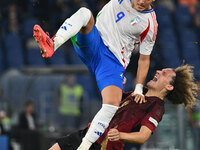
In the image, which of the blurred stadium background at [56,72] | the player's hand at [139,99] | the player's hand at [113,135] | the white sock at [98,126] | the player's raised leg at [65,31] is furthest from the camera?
the blurred stadium background at [56,72]

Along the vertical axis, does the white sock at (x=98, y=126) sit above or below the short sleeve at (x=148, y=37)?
→ below

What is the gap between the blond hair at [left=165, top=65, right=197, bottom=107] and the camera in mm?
5359

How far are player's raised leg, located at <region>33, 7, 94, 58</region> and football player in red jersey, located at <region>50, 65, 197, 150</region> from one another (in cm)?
88

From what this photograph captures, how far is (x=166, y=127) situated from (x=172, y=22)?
4238 millimetres

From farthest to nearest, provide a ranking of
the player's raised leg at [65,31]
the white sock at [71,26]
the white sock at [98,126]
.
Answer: the white sock at [98,126]
the white sock at [71,26]
the player's raised leg at [65,31]

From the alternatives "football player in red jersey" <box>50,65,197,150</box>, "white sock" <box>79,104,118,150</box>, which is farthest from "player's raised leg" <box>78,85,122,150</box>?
"football player in red jersey" <box>50,65,197,150</box>

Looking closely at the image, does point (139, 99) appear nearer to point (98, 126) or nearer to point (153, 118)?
point (153, 118)

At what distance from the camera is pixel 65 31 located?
460 centimetres

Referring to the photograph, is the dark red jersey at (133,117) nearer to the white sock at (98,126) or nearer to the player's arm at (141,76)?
the player's arm at (141,76)

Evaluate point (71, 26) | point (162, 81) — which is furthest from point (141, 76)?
point (71, 26)

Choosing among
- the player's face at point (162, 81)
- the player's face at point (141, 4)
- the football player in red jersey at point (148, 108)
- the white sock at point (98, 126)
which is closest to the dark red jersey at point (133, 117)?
the football player in red jersey at point (148, 108)

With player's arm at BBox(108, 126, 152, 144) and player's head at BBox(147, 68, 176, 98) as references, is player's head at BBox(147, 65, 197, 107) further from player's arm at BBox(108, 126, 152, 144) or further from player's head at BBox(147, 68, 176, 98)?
player's arm at BBox(108, 126, 152, 144)

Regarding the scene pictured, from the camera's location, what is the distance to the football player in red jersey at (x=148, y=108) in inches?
201

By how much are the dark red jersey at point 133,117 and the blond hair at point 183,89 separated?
225 mm
